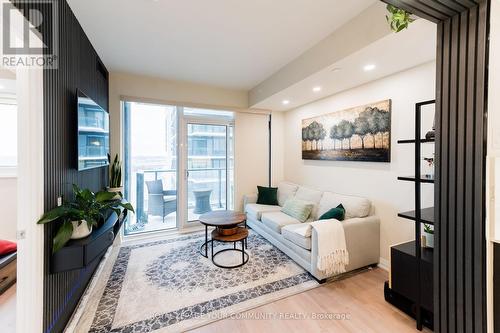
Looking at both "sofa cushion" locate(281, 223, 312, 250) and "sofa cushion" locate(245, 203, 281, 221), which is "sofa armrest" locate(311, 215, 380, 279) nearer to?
"sofa cushion" locate(281, 223, 312, 250)

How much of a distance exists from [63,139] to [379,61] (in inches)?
120

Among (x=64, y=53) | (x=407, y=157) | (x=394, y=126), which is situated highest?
(x=64, y=53)

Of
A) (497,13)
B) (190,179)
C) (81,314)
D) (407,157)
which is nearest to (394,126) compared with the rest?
(407,157)

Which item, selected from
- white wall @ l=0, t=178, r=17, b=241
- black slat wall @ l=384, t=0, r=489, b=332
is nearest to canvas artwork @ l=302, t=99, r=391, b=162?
black slat wall @ l=384, t=0, r=489, b=332

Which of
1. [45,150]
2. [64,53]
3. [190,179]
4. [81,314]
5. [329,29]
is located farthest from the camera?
[190,179]

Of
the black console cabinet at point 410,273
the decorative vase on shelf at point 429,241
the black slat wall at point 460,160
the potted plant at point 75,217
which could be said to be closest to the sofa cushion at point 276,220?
the black console cabinet at point 410,273

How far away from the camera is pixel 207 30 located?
2.25 metres

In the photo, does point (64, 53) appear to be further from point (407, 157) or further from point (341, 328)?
point (407, 157)

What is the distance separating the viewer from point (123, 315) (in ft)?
6.34

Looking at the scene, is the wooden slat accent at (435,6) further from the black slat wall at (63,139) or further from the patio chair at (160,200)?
the patio chair at (160,200)

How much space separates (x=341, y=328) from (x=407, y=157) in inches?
76.2

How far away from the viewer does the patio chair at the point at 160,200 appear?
4152 millimetres

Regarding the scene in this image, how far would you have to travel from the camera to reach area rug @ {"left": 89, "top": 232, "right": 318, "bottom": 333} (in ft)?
6.21

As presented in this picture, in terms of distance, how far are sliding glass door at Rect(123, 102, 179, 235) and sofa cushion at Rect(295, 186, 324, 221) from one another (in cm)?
227
